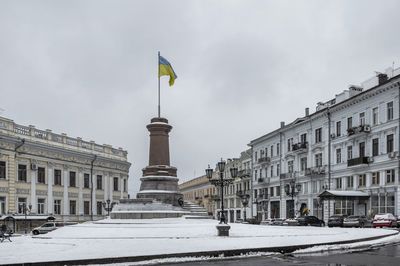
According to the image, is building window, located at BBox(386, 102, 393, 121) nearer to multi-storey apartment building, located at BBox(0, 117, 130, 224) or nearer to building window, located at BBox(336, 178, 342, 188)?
building window, located at BBox(336, 178, 342, 188)

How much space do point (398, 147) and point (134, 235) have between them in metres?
26.4

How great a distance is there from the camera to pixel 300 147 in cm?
5809

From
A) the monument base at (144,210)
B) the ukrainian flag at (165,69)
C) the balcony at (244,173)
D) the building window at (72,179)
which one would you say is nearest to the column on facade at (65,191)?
the building window at (72,179)

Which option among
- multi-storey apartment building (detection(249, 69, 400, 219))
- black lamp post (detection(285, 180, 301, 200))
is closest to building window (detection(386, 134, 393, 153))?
multi-storey apartment building (detection(249, 69, 400, 219))

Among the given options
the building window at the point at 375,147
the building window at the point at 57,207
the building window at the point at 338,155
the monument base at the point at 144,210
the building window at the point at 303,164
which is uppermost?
the building window at the point at 375,147

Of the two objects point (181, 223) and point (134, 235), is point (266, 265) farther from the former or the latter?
point (181, 223)

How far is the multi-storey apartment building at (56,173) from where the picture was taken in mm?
47625

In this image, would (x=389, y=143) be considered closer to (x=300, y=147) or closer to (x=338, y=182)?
(x=338, y=182)

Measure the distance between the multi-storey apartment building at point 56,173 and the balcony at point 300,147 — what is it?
22915mm

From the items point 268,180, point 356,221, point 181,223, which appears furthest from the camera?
point 268,180

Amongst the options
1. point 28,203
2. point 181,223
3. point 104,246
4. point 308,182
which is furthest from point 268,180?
point 104,246

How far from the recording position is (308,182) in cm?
5659

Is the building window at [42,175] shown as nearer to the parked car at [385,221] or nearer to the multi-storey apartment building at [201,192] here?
the parked car at [385,221]

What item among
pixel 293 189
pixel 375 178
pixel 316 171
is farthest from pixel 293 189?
pixel 316 171
